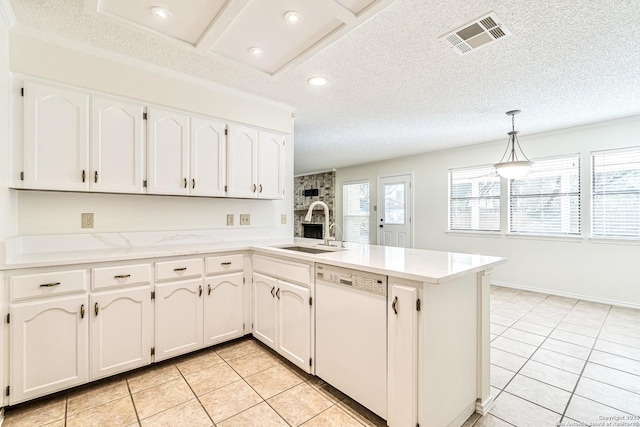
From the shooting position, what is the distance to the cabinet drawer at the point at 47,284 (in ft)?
5.63

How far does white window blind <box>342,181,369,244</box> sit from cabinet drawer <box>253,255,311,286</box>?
15.7 feet

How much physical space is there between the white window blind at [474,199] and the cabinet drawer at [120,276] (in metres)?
5.07

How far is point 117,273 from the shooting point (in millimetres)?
2037

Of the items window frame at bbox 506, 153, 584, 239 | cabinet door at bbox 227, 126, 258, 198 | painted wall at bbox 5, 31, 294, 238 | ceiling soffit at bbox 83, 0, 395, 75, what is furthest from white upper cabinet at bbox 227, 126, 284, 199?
window frame at bbox 506, 153, 584, 239

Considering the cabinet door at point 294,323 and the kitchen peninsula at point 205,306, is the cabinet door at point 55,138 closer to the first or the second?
the kitchen peninsula at point 205,306

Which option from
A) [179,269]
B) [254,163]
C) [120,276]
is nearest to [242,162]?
[254,163]

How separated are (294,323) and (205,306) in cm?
82

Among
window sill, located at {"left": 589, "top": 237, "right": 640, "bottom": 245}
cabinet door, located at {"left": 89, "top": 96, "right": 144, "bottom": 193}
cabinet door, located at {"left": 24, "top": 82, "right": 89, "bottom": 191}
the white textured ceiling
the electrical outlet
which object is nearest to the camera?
the white textured ceiling

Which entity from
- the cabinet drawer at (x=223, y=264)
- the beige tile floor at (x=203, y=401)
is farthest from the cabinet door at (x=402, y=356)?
the cabinet drawer at (x=223, y=264)

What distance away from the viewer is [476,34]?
1995 millimetres

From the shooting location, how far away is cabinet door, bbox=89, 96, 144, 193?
7.15ft

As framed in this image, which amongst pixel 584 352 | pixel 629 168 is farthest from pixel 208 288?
pixel 629 168

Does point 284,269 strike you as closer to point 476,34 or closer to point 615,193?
point 476,34

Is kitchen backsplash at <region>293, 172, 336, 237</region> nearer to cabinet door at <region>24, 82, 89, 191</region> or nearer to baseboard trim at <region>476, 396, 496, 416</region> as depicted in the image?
cabinet door at <region>24, 82, 89, 191</region>
